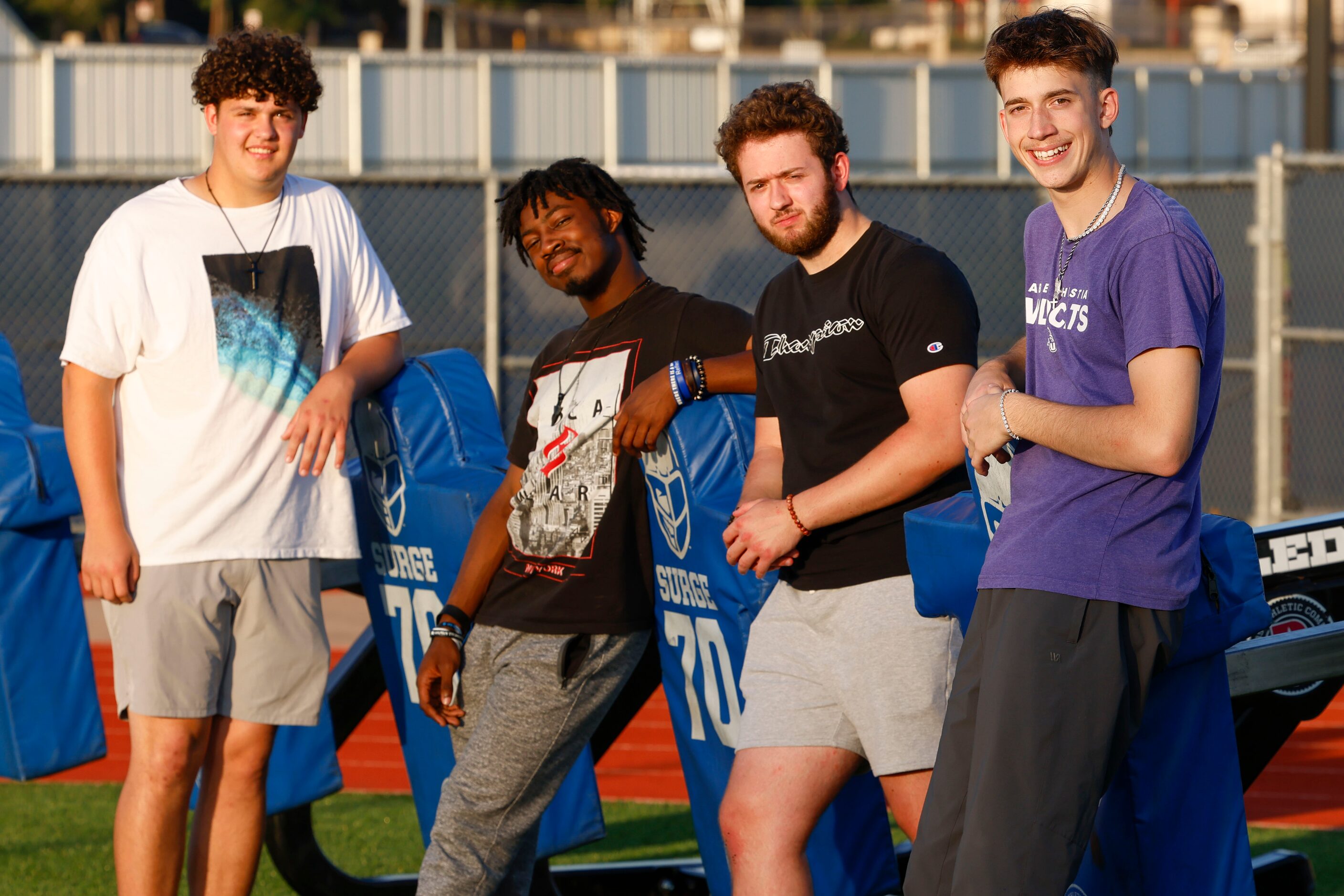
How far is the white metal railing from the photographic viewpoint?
861 inches

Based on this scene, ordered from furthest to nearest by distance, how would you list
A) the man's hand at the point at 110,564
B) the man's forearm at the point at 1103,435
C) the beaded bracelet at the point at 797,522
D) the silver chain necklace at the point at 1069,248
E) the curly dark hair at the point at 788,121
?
the man's hand at the point at 110,564, the curly dark hair at the point at 788,121, the beaded bracelet at the point at 797,522, the silver chain necklace at the point at 1069,248, the man's forearm at the point at 1103,435

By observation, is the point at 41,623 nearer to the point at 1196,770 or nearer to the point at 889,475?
the point at 889,475

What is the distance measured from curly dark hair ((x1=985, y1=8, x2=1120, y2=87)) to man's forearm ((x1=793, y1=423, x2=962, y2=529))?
25.5 inches

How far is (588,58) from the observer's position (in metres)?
22.7

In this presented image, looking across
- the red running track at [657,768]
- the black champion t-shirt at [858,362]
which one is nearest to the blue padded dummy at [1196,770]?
the black champion t-shirt at [858,362]

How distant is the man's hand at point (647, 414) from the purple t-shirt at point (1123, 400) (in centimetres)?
93

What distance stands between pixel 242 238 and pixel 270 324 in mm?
210

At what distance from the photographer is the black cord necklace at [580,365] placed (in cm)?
352

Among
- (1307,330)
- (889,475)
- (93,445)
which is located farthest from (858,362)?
(1307,330)

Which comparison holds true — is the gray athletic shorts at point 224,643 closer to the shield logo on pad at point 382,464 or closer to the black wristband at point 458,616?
the shield logo on pad at point 382,464

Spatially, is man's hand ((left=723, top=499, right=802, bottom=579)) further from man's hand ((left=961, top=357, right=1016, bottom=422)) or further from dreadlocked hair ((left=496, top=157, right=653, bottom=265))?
dreadlocked hair ((left=496, top=157, right=653, bottom=265))

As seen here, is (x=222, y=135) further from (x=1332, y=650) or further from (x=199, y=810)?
(x=1332, y=650)

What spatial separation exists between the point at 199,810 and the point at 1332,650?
249 centimetres

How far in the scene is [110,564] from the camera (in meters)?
3.64
